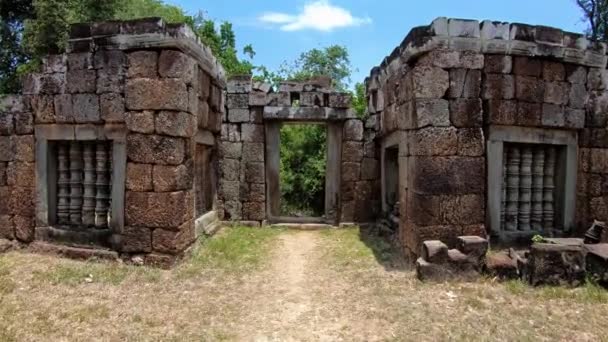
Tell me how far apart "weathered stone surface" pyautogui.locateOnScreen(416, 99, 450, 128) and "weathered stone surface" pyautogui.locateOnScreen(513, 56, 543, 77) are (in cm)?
117

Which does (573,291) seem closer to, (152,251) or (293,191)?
(152,251)

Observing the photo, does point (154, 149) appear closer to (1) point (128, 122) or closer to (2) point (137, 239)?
(1) point (128, 122)

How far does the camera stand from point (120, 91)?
5.64 m

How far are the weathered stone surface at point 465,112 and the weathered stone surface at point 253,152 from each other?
4515mm

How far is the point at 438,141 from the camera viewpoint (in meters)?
5.35

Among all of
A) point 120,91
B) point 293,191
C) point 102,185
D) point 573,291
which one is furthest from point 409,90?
point 293,191

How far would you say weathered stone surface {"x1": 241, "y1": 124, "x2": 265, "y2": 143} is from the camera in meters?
8.86

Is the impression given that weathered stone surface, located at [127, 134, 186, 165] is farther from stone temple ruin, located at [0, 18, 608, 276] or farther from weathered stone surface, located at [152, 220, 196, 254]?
weathered stone surface, located at [152, 220, 196, 254]

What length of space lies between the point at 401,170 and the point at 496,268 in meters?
1.97

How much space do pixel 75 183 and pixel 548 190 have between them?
22.9ft

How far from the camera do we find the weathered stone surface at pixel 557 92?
574 cm

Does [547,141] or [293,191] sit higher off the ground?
[547,141]

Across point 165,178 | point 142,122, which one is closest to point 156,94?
point 142,122

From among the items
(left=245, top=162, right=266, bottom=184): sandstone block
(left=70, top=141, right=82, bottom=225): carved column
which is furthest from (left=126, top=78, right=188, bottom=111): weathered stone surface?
(left=245, top=162, right=266, bottom=184): sandstone block
